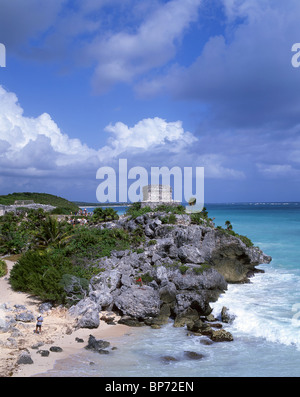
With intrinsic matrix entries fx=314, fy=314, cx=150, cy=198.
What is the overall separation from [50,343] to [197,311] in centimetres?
825

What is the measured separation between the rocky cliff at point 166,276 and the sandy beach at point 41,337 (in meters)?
0.70

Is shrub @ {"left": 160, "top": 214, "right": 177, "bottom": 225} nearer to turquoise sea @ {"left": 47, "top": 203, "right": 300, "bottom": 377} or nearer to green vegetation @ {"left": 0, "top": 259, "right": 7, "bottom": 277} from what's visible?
turquoise sea @ {"left": 47, "top": 203, "right": 300, "bottom": 377}

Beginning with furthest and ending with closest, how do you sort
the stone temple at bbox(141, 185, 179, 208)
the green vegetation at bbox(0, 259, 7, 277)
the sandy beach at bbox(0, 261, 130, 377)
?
the stone temple at bbox(141, 185, 179, 208), the green vegetation at bbox(0, 259, 7, 277), the sandy beach at bbox(0, 261, 130, 377)

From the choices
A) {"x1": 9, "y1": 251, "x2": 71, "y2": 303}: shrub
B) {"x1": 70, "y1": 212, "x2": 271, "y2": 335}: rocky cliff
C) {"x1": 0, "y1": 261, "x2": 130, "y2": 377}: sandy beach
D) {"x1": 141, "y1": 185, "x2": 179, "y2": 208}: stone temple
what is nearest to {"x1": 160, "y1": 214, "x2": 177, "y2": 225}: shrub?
{"x1": 70, "y1": 212, "x2": 271, "y2": 335}: rocky cliff

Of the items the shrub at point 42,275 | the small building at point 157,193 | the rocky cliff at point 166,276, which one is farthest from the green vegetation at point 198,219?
the shrub at point 42,275

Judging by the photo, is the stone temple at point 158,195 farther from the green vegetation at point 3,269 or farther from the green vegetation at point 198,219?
the green vegetation at point 3,269

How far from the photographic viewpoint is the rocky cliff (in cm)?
1752

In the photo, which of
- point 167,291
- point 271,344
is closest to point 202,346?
point 271,344

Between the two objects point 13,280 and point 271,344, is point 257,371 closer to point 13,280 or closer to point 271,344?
point 271,344

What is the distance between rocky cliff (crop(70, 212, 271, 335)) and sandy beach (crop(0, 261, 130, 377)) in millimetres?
704

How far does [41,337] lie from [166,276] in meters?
8.85

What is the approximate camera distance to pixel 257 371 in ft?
40.2

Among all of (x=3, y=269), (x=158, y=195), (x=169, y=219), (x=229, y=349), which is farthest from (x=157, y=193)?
(x=229, y=349)

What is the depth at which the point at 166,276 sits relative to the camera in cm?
2091
